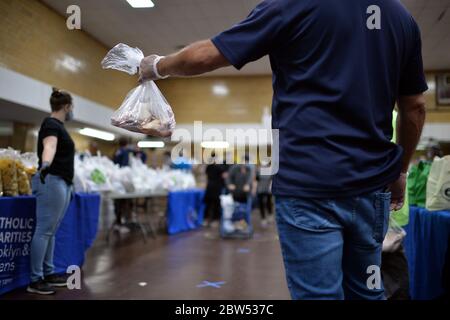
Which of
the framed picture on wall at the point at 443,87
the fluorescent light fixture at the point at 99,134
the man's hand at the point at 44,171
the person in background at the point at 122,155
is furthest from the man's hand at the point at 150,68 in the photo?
the fluorescent light fixture at the point at 99,134

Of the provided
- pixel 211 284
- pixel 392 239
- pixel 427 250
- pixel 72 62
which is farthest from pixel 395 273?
pixel 72 62

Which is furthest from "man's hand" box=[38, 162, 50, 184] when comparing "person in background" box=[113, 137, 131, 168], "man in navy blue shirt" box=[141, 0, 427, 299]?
"person in background" box=[113, 137, 131, 168]

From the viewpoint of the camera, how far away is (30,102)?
17.5 feet

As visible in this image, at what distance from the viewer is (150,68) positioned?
3.34 ft

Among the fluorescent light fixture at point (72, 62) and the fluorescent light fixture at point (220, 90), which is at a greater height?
the fluorescent light fixture at point (220, 90)

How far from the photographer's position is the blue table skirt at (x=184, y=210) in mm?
6230

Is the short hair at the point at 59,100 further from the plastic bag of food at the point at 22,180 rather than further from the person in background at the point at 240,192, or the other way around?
the person in background at the point at 240,192

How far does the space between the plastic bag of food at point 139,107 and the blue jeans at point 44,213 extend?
191cm

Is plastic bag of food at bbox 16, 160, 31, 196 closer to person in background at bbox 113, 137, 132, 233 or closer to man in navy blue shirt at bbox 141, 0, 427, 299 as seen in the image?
man in navy blue shirt at bbox 141, 0, 427, 299

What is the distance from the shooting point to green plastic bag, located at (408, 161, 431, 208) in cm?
264

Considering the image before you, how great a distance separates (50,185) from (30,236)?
47 centimetres

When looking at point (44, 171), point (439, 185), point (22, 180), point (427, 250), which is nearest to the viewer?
point (439, 185)

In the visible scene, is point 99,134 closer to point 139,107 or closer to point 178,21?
point 178,21

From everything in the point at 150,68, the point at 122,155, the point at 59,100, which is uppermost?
the point at 59,100
